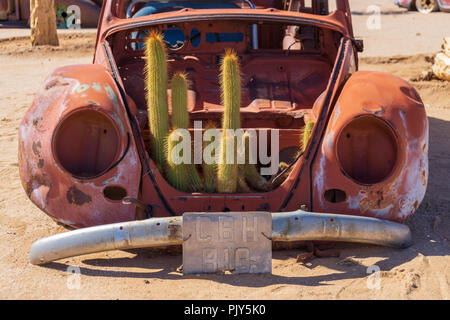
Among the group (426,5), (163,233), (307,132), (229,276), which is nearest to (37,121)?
(163,233)

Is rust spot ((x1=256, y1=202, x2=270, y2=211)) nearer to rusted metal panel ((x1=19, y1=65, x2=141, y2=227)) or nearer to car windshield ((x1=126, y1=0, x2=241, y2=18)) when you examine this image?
rusted metal panel ((x1=19, y1=65, x2=141, y2=227))

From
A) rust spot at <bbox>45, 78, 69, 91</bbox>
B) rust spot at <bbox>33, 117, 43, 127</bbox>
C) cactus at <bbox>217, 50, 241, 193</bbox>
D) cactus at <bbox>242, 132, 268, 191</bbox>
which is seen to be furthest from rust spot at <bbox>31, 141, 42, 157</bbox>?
cactus at <bbox>242, 132, 268, 191</bbox>

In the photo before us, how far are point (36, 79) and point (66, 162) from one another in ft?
22.1

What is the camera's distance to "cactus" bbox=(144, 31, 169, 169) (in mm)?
3928

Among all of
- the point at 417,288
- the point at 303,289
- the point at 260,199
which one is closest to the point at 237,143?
the point at 260,199

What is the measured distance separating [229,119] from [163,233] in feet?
2.94

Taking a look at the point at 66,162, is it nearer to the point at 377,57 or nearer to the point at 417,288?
the point at 417,288

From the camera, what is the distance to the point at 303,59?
484 cm

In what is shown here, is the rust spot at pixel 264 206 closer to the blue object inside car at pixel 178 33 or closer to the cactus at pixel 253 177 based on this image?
the cactus at pixel 253 177

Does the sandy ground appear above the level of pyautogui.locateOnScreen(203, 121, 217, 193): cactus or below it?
below

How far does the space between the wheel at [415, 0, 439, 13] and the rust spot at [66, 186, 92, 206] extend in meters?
17.1
